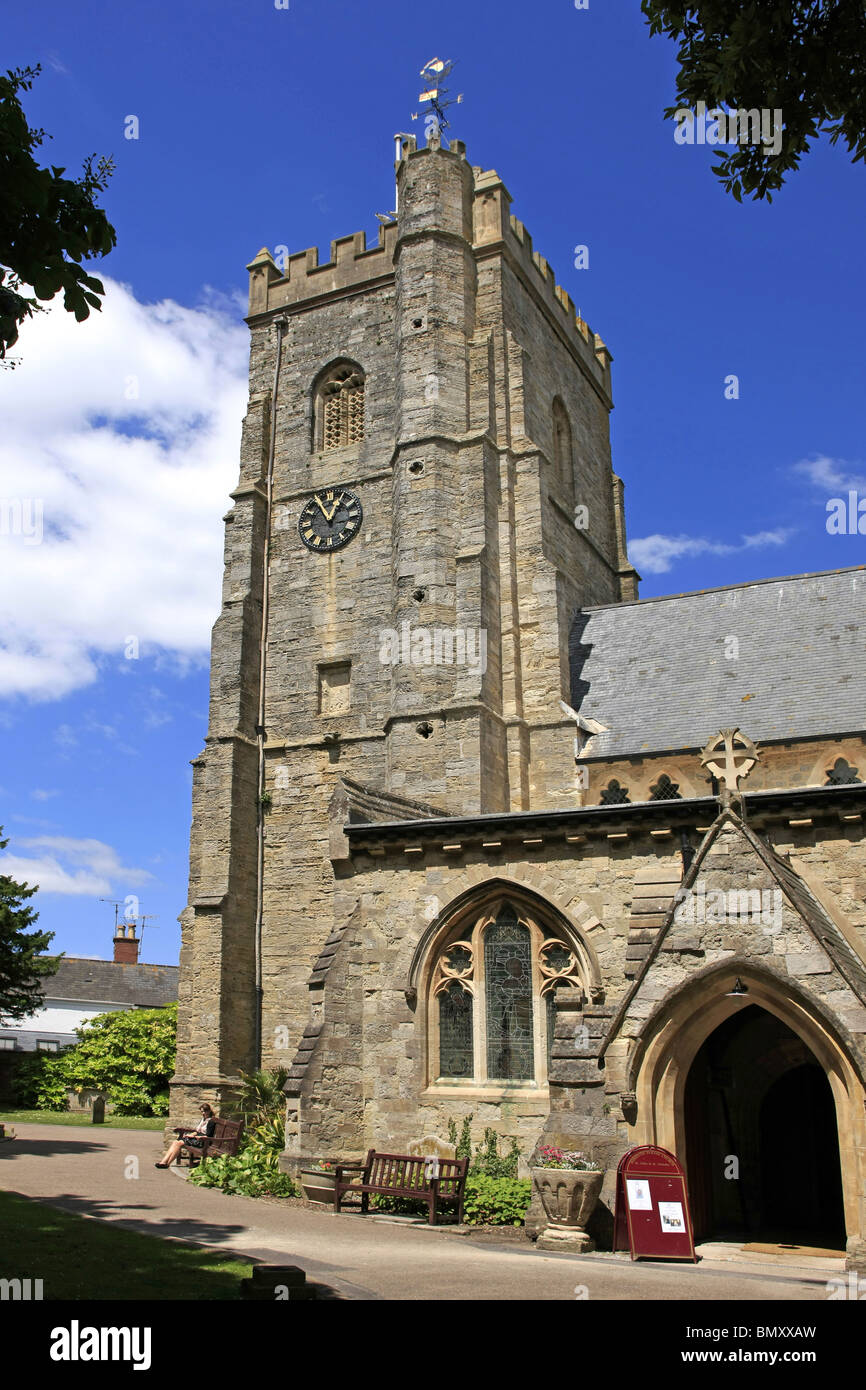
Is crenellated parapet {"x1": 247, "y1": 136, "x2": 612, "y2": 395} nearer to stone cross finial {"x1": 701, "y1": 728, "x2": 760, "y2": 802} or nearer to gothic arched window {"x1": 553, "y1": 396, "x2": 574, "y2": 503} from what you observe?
gothic arched window {"x1": 553, "y1": 396, "x2": 574, "y2": 503}

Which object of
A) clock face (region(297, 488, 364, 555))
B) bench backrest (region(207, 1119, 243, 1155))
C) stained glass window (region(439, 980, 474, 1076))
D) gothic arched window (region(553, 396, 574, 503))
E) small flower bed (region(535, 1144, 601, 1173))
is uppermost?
gothic arched window (region(553, 396, 574, 503))

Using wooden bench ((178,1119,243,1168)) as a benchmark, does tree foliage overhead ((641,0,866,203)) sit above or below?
above

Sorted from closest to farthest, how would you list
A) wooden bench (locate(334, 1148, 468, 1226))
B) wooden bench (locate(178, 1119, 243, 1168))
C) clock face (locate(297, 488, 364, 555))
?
wooden bench (locate(334, 1148, 468, 1226))
wooden bench (locate(178, 1119, 243, 1168))
clock face (locate(297, 488, 364, 555))

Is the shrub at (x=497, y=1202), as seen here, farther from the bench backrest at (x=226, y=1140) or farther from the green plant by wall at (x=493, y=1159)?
the bench backrest at (x=226, y=1140)

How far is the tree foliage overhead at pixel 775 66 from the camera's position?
7426 millimetres

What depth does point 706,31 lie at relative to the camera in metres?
7.72

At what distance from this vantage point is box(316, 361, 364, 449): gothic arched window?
30172mm

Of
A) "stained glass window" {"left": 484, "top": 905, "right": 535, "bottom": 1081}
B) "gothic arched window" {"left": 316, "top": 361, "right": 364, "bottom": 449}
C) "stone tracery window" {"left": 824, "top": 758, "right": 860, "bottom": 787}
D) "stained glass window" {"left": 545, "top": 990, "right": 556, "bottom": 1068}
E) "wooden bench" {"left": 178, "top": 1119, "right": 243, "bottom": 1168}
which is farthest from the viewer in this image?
"gothic arched window" {"left": 316, "top": 361, "right": 364, "bottom": 449}

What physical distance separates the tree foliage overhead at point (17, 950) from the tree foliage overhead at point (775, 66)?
93.6 feet

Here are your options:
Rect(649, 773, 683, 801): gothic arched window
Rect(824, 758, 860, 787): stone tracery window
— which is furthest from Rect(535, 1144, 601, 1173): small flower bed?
Rect(649, 773, 683, 801): gothic arched window

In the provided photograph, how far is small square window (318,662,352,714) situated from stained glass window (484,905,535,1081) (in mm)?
12518

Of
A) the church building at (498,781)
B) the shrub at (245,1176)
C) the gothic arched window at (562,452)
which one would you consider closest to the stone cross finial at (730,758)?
the church building at (498,781)
